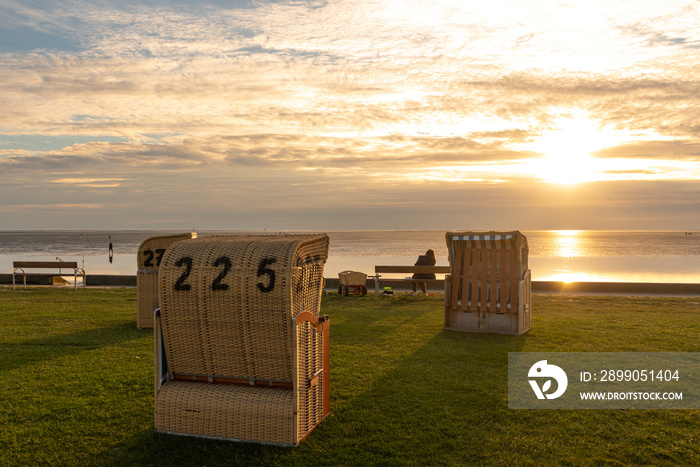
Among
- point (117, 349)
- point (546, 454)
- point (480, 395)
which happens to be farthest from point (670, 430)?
point (117, 349)

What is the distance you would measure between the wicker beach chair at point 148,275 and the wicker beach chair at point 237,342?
616cm

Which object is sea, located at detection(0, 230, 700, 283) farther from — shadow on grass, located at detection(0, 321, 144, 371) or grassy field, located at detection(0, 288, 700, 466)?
grassy field, located at detection(0, 288, 700, 466)

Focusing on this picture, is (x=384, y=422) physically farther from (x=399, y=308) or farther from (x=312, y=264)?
(x=399, y=308)

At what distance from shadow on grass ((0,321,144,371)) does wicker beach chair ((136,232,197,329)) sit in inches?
14.2

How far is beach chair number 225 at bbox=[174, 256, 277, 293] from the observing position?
214 inches

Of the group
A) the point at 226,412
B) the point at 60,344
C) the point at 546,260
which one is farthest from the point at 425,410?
the point at 546,260

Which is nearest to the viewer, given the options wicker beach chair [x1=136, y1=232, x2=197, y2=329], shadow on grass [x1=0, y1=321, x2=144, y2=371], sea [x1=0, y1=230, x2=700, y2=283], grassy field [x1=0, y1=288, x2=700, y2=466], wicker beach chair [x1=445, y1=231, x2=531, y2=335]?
grassy field [x1=0, y1=288, x2=700, y2=466]

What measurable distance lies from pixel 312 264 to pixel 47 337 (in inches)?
295

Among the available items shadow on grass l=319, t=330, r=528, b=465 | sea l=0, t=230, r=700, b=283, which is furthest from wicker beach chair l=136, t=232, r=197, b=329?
sea l=0, t=230, r=700, b=283

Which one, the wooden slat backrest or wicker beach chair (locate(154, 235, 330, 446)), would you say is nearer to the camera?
wicker beach chair (locate(154, 235, 330, 446))

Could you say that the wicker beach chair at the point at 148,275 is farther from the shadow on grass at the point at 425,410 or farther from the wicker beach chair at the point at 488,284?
the shadow on grass at the point at 425,410

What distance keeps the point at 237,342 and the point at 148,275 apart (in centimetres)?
711

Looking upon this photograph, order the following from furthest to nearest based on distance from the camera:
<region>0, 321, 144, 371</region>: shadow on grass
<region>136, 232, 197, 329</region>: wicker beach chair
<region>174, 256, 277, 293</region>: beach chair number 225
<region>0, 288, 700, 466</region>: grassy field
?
<region>136, 232, 197, 329</region>: wicker beach chair < <region>0, 321, 144, 371</region>: shadow on grass < <region>174, 256, 277, 293</region>: beach chair number 225 < <region>0, 288, 700, 466</region>: grassy field

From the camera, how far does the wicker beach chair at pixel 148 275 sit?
1179 centimetres
